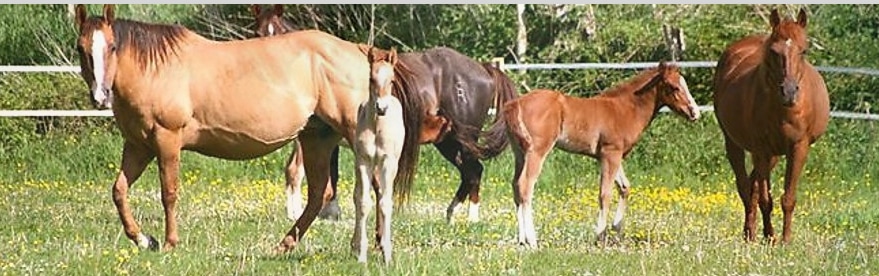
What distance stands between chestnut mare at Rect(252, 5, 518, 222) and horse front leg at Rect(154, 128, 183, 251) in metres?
3.32

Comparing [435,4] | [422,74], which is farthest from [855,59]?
[422,74]

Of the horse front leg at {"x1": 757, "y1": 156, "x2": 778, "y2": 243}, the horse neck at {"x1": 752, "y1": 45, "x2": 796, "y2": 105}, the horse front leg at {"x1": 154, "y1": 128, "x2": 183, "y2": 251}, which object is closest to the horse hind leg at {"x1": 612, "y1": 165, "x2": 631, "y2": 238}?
the horse front leg at {"x1": 757, "y1": 156, "x2": 778, "y2": 243}

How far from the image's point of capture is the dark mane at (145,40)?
1062 centimetres

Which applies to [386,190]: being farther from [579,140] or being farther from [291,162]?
[291,162]

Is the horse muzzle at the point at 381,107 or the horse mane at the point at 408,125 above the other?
the horse muzzle at the point at 381,107

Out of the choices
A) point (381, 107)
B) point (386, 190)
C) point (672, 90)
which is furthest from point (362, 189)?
point (672, 90)

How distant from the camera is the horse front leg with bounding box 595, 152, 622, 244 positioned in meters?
11.8

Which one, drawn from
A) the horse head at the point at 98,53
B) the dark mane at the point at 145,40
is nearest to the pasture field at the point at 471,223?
the horse head at the point at 98,53

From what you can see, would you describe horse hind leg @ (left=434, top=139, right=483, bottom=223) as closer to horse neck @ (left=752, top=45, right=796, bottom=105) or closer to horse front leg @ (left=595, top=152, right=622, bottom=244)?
horse front leg @ (left=595, top=152, right=622, bottom=244)

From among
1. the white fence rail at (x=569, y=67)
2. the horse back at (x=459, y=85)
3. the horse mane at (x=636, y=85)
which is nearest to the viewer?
the horse mane at (x=636, y=85)

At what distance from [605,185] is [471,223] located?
1227 mm

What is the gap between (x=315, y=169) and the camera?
36.9ft

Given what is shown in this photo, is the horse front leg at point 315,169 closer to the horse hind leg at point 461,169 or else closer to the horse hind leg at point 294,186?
the horse hind leg at point 461,169

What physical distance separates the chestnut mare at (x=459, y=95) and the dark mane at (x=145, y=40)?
11.5 ft
